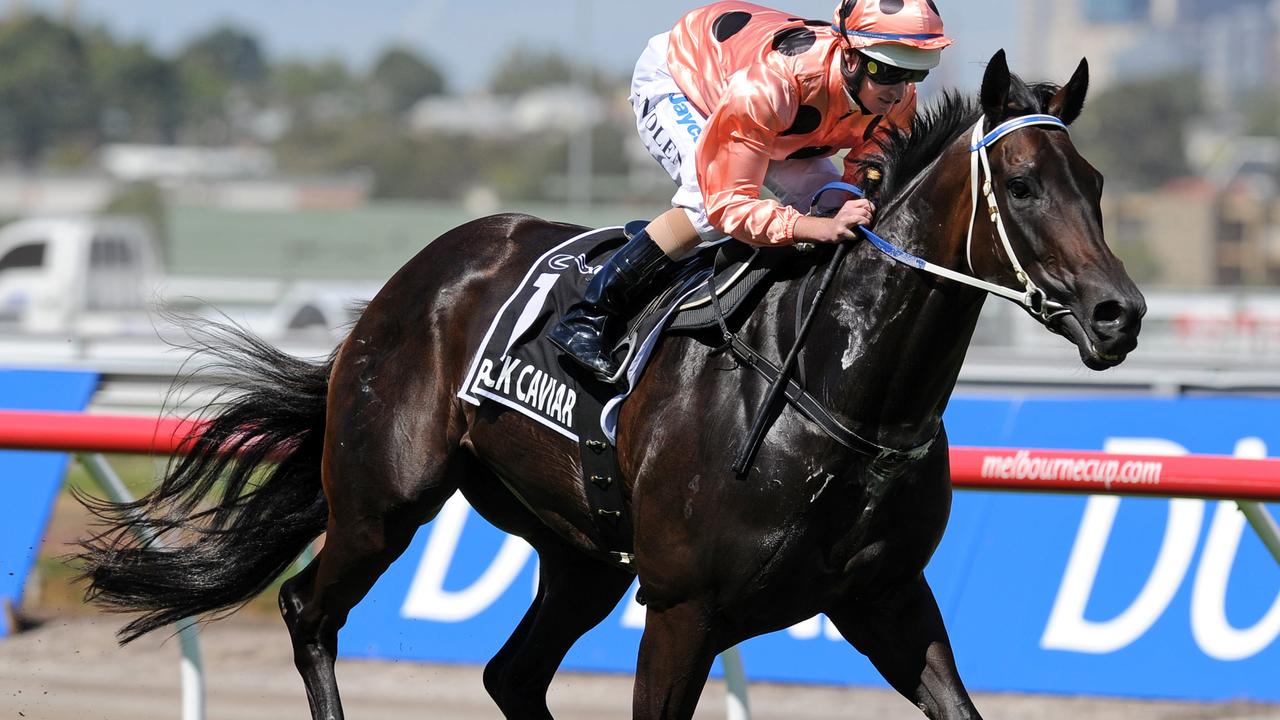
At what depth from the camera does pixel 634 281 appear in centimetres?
348

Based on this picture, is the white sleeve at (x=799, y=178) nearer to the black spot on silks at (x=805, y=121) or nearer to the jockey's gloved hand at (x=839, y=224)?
the black spot on silks at (x=805, y=121)

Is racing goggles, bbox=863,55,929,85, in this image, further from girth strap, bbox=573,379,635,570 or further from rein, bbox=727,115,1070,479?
girth strap, bbox=573,379,635,570

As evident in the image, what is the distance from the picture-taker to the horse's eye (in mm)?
2762

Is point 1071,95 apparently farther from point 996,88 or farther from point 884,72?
point 884,72

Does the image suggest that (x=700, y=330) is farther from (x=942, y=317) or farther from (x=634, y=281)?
(x=942, y=317)

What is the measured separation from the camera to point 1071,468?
3.97 metres

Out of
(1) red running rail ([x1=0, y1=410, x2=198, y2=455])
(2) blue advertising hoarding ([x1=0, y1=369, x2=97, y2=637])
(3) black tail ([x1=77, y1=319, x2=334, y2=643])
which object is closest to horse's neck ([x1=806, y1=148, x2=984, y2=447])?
(3) black tail ([x1=77, y1=319, x2=334, y2=643])

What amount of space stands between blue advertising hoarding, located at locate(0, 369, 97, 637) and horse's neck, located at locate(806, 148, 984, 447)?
11.6 ft

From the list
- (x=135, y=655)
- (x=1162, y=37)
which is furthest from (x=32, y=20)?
(x=135, y=655)

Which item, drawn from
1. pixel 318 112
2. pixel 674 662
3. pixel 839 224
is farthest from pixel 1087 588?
pixel 318 112

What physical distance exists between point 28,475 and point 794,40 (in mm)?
3915

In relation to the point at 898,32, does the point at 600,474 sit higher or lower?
lower

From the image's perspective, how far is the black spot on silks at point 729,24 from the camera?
3.52 metres

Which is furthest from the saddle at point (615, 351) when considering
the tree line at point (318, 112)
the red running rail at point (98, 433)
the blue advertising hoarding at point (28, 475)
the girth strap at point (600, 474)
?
the tree line at point (318, 112)
